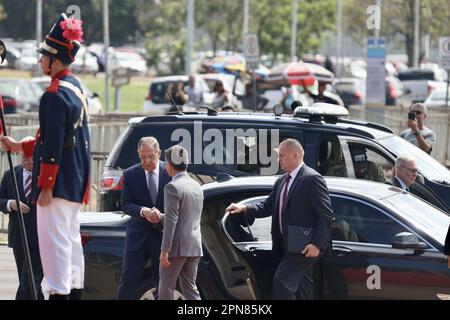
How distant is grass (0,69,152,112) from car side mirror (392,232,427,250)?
39521mm

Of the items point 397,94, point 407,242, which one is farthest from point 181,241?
point 397,94

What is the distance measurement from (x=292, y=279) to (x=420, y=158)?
5.18 metres

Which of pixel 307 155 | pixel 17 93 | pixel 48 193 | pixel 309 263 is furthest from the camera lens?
pixel 17 93

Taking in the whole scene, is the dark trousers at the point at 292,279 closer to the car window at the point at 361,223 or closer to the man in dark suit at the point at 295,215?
the man in dark suit at the point at 295,215

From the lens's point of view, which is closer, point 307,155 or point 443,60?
point 307,155

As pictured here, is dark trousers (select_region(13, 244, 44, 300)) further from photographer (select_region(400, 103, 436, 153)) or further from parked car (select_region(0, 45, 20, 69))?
parked car (select_region(0, 45, 20, 69))

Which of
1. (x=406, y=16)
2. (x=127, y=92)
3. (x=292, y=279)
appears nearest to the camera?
(x=292, y=279)

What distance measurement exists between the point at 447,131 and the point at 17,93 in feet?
51.5

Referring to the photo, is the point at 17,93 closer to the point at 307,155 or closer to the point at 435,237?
the point at 307,155

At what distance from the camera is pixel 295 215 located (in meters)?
9.26

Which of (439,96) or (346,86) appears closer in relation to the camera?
(439,96)

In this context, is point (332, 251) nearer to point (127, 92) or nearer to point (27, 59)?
point (127, 92)

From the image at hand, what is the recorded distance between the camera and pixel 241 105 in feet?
109
